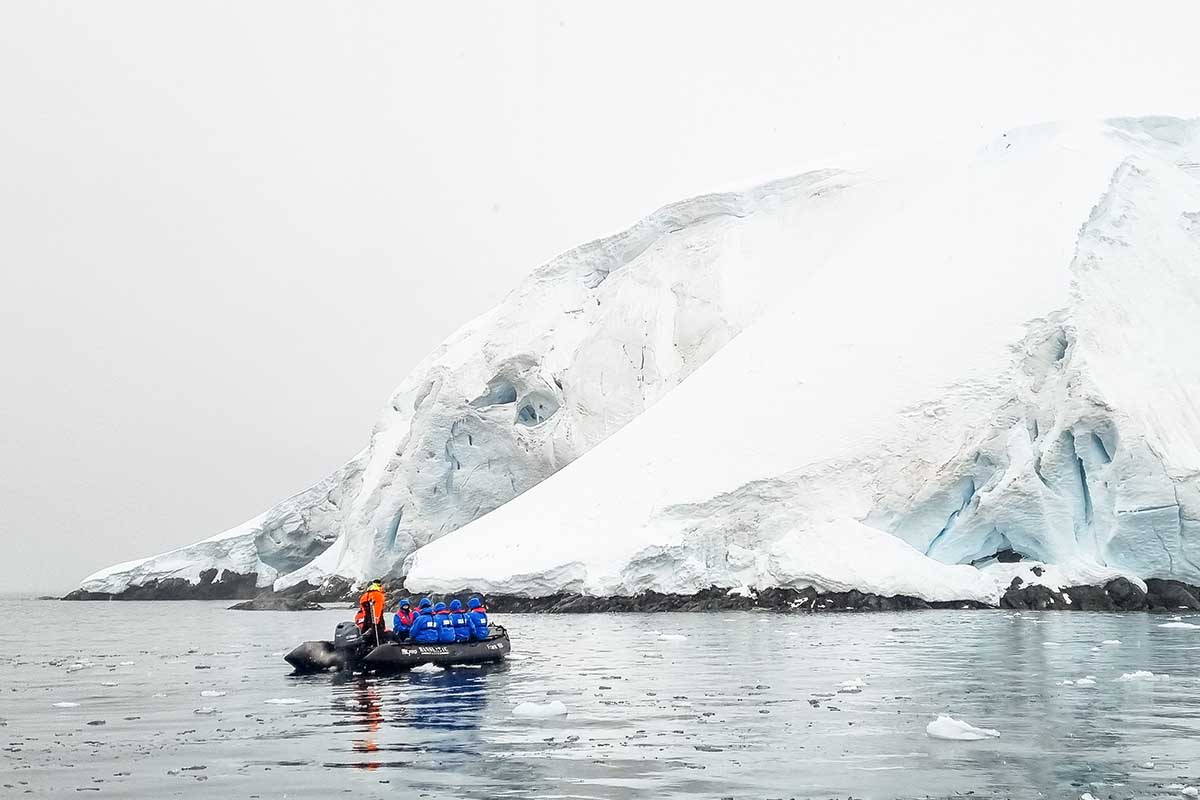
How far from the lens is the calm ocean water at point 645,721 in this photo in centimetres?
896

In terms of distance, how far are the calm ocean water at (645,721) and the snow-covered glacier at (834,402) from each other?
10128 millimetres

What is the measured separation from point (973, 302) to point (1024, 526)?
960 centimetres

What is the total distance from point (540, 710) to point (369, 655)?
227 inches

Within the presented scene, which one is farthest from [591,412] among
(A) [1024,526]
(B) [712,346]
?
(A) [1024,526]

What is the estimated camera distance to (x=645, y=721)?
40.3 feet

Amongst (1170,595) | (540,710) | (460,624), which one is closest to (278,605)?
(460,624)

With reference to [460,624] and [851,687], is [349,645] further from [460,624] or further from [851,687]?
[851,687]

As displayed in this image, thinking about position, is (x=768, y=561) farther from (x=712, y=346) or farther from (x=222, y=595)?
(x=222, y=595)

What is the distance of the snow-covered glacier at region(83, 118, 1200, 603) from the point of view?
110 ft

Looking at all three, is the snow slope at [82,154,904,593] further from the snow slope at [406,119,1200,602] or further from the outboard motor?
the outboard motor

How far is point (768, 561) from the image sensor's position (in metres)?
33.4

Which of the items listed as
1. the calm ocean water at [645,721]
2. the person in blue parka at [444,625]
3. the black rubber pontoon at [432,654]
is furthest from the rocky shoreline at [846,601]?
the person in blue parka at [444,625]

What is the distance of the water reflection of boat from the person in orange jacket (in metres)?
0.19

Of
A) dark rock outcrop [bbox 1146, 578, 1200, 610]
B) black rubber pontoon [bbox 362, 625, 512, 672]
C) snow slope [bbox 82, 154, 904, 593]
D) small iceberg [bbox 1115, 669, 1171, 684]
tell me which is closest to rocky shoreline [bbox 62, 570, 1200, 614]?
dark rock outcrop [bbox 1146, 578, 1200, 610]
